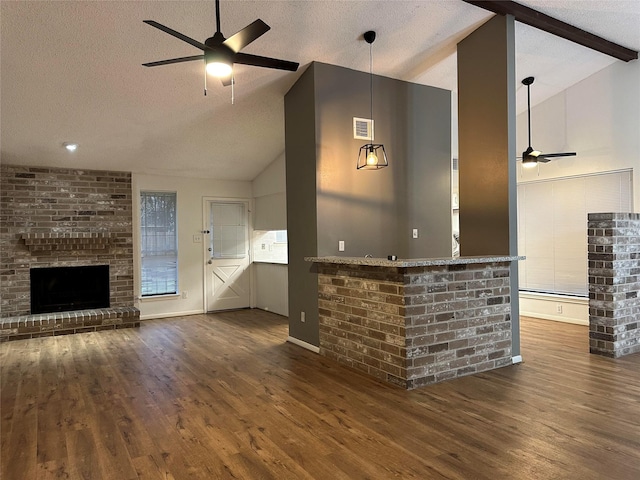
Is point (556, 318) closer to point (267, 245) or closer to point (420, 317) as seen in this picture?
point (420, 317)

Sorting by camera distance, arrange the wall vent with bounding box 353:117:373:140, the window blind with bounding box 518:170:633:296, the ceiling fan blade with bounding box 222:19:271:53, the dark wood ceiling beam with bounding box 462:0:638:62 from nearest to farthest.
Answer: the ceiling fan blade with bounding box 222:19:271:53 < the dark wood ceiling beam with bounding box 462:0:638:62 < the wall vent with bounding box 353:117:373:140 < the window blind with bounding box 518:170:633:296

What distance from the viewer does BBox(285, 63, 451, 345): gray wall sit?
4.89 m

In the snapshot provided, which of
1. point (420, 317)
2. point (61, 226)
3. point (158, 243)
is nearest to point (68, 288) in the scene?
point (61, 226)

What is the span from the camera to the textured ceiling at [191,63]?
379 cm

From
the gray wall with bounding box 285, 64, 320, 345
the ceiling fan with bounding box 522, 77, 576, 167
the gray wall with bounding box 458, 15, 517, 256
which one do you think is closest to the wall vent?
the gray wall with bounding box 285, 64, 320, 345

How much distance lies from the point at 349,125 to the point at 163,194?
3.82 metres

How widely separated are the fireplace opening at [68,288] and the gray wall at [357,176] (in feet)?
11.3

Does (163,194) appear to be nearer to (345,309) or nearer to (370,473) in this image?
(345,309)

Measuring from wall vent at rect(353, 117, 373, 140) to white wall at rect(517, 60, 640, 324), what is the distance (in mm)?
2815

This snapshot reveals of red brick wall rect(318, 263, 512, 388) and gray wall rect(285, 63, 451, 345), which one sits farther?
gray wall rect(285, 63, 451, 345)

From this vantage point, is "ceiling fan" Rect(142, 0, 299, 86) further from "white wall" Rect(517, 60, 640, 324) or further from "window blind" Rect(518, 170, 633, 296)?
"window blind" Rect(518, 170, 633, 296)

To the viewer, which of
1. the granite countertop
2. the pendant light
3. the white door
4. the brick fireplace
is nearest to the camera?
the granite countertop

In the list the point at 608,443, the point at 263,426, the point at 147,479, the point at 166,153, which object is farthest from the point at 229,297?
the point at 608,443

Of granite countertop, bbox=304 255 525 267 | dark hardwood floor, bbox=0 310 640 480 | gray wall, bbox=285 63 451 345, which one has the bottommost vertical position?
dark hardwood floor, bbox=0 310 640 480
